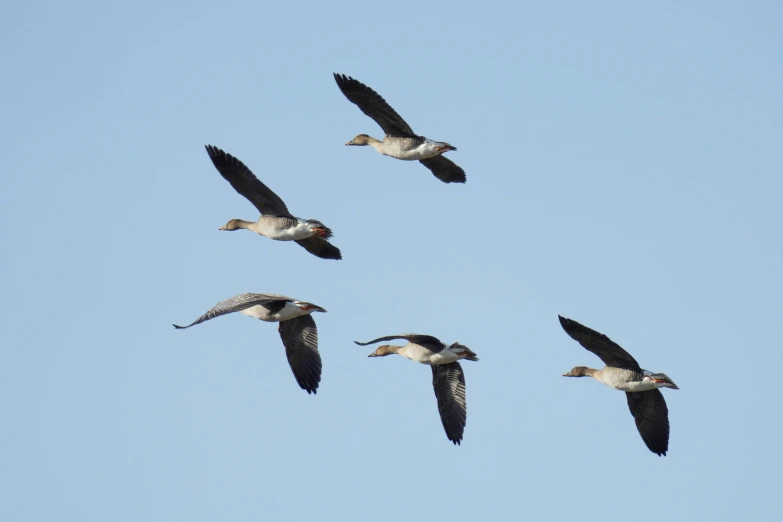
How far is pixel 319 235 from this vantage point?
1158 inches

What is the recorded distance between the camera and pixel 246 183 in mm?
29188

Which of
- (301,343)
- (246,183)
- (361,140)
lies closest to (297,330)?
(301,343)

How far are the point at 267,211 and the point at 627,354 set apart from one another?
8926 millimetres

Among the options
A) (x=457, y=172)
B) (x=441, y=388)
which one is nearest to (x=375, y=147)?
(x=457, y=172)

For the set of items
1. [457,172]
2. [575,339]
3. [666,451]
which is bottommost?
[666,451]

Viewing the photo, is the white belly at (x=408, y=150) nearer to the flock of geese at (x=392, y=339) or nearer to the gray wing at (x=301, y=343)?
the flock of geese at (x=392, y=339)

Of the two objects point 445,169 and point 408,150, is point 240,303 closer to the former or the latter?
point 408,150

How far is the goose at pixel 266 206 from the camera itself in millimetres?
28953

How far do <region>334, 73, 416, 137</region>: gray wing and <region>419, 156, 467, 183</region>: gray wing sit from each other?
2.05 metres

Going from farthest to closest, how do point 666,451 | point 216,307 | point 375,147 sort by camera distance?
point 375,147, point 666,451, point 216,307

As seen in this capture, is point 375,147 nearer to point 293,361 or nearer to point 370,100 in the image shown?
point 370,100

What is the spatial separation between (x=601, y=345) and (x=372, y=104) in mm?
7911

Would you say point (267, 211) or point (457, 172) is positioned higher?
point (457, 172)

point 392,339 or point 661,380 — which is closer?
point 661,380
